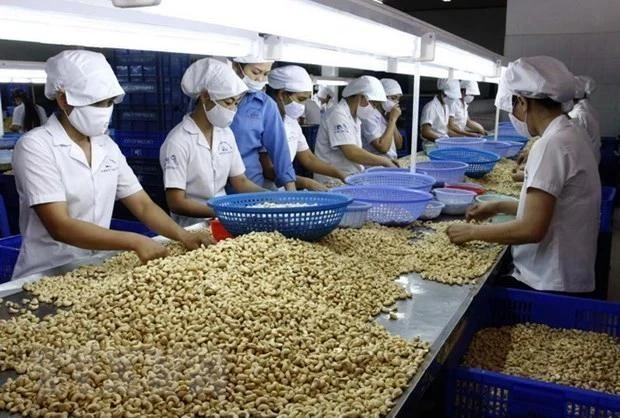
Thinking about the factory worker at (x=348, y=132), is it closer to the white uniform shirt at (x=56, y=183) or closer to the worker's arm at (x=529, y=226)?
the worker's arm at (x=529, y=226)

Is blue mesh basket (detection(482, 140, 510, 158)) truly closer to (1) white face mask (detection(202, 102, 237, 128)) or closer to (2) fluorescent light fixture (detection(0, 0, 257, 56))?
(1) white face mask (detection(202, 102, 237, 128))

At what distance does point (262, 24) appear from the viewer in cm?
177

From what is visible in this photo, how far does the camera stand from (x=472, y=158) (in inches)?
174

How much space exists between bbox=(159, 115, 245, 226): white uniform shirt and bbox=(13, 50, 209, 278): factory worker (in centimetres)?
41

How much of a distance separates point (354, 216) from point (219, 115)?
94 cm

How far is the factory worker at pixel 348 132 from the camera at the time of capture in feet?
15.2

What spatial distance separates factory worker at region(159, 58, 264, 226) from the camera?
286 cm

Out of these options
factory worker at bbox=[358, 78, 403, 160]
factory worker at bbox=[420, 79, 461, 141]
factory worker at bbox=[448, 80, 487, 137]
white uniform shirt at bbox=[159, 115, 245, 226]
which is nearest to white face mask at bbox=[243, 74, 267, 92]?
white uniform shirt at bbox=[159, 115, 245, 226]

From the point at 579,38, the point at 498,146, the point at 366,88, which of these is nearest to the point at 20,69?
the point at 366,88

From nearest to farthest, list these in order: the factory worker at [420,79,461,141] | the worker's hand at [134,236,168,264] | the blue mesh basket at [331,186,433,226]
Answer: the worker's hand at [134,236,168,264], the blue mesh basket at [331,186,433,226], the factory worker at [420,79,461,141]

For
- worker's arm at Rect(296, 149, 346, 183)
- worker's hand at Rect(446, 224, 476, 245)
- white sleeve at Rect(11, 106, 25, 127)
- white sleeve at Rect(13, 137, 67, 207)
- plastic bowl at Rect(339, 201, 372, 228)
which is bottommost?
worker's hand at Rect(446, 224, 476, 245)

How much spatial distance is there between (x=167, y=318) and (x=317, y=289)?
449mm

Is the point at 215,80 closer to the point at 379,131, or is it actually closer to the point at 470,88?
the point at 379,131

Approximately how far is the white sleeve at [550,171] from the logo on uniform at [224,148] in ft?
5.12
